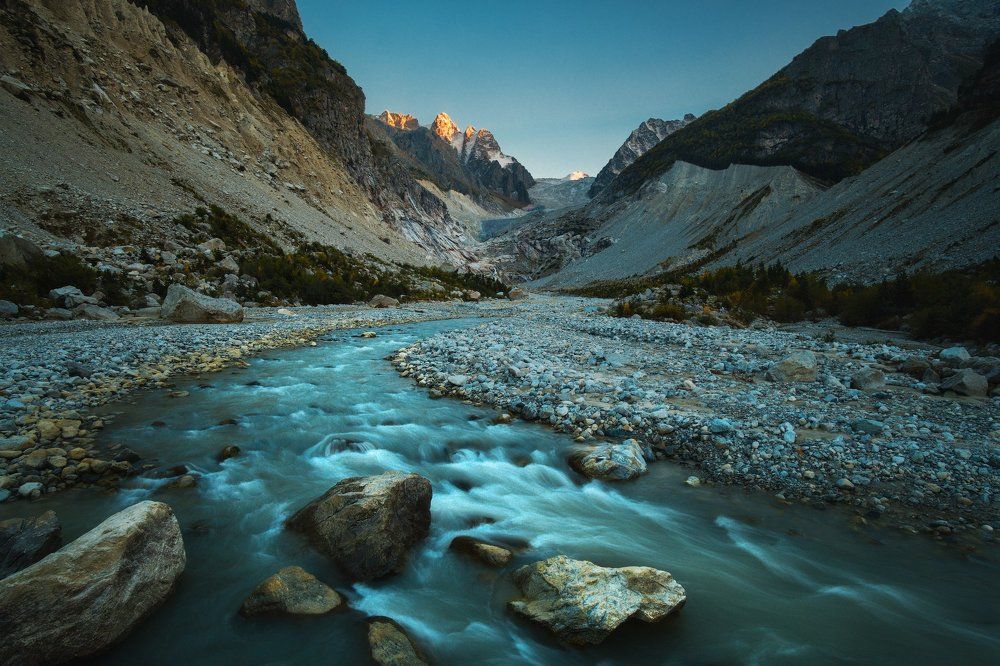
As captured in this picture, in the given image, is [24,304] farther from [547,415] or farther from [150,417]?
[547,415]

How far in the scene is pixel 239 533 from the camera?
4.70 meters

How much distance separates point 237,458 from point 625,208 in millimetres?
115068

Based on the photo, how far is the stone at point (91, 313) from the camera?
15588 millimetres

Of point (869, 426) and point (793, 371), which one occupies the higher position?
point (793, 371)

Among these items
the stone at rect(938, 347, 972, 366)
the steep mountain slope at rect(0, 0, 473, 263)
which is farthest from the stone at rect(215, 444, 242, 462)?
the steep mountain slope at rect(0, 0, 473, 263)

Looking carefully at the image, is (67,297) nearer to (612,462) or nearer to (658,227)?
(612,462)

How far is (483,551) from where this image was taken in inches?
179

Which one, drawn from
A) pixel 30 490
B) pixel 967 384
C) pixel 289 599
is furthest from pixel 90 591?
pixel 967 384

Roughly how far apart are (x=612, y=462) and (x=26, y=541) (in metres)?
6.24

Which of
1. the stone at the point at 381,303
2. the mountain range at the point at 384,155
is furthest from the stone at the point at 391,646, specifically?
the stone at the point at 381,303

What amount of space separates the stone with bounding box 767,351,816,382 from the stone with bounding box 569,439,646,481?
16.6 feet

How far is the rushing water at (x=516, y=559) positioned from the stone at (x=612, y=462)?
7.7 inches

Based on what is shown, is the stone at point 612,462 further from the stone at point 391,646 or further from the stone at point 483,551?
the stone at point 391,646

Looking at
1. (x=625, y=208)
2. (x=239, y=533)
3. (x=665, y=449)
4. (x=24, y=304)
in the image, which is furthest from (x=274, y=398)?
(x=625, y=208)
